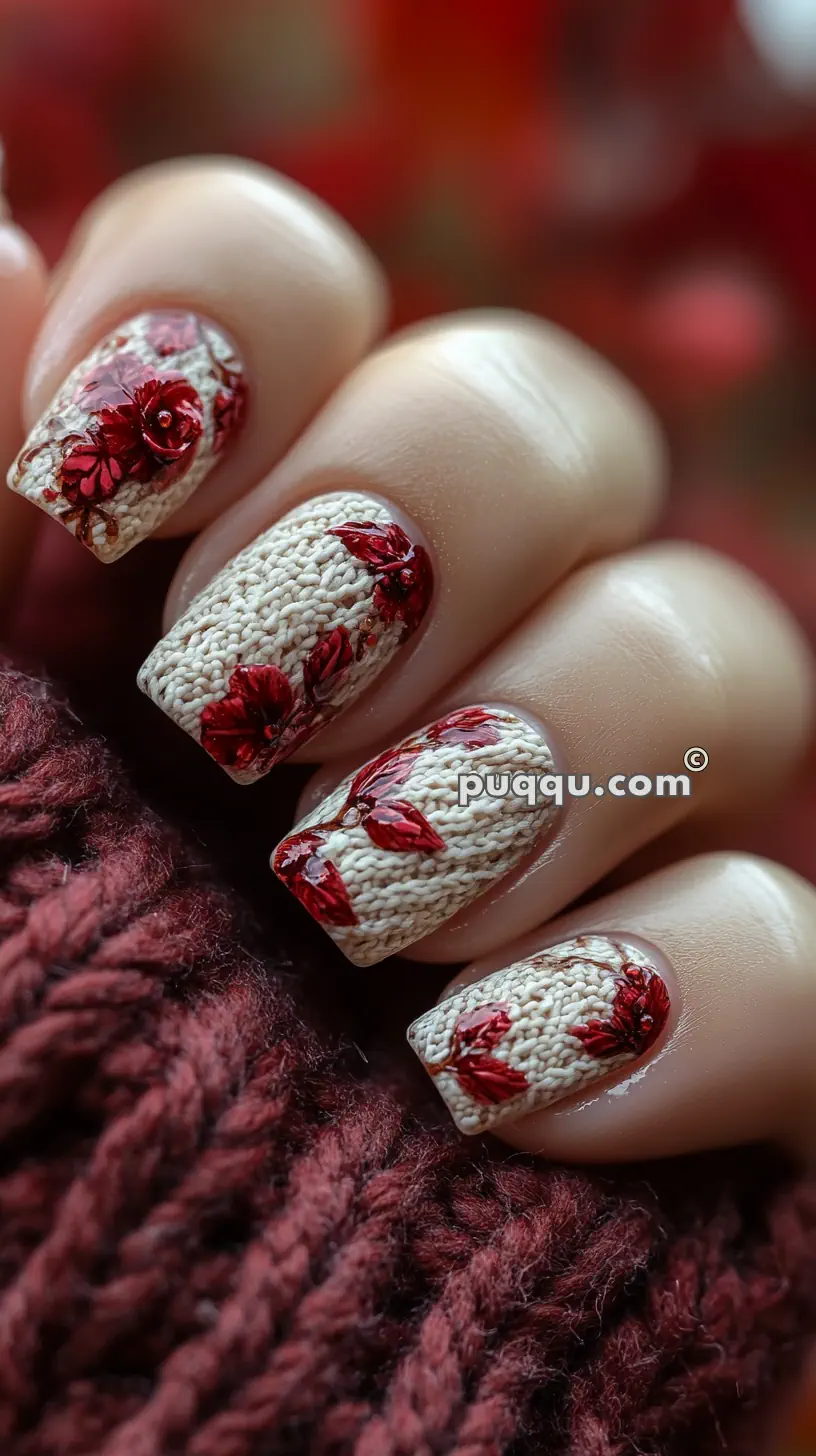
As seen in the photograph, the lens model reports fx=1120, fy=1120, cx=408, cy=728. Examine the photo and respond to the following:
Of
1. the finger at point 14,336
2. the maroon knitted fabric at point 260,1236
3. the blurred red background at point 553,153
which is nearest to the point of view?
the maroon knitted fabric at point 260,1236

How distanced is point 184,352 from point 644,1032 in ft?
1.04

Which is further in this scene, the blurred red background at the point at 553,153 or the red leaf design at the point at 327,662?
the blurred red background at the point at 553,153

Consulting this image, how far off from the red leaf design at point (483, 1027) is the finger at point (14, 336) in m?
0.28

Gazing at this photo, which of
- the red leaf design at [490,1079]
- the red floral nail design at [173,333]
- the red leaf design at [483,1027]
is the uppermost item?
the red floral nail design at [173,333]

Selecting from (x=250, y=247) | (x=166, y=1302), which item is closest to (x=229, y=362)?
(x=250, y=247)

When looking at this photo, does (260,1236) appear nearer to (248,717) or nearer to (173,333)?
(248,717)

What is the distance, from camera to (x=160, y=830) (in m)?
0.46

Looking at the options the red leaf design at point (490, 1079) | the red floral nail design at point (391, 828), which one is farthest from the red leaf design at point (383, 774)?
the red leaf design at point (490, 1079)

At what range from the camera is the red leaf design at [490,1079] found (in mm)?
422

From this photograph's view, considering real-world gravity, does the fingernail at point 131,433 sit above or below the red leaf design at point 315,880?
above

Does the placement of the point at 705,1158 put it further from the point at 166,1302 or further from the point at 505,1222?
the point at 166,1302

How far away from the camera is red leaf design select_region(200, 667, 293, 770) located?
0.42 metres

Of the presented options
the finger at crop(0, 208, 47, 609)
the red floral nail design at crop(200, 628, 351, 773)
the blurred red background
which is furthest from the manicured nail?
the blurred red background

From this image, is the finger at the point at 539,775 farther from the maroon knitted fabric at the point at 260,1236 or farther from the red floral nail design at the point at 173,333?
the red floral nail design at the point at 173,333
